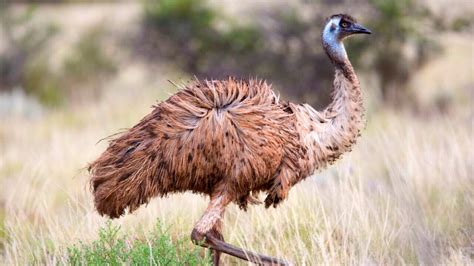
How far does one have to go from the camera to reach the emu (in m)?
5.17

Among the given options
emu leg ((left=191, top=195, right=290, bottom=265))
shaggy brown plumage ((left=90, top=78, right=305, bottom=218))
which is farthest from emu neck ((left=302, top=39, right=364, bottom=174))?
emu leg ((left=191, top=195, right=290, bottom=265))

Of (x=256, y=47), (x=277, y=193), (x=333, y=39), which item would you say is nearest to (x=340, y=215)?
(x=277, y=193)

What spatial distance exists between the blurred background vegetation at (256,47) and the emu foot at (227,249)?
868cm

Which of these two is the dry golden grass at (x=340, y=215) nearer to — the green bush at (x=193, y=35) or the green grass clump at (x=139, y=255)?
the green grass clump at (x=139, y=255)

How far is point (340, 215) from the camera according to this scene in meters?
6.29

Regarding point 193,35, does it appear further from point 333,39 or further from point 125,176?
point 125,176

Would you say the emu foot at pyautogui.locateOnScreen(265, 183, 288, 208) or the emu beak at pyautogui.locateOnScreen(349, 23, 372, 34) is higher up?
the emu beak at pyautogui.locateOnScreen(349, 23, 372, 34)

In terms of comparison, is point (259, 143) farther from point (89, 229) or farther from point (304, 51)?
point (304, 51)

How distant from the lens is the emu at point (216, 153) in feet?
17.0

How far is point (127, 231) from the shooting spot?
247 inches

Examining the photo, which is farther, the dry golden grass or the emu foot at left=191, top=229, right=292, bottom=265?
the dry golden grass

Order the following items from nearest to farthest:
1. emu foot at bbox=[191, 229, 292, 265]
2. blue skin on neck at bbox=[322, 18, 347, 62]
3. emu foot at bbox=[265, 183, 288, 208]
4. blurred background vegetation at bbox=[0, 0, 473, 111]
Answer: emu foot at bbox=[191, 229, 292, 265] → emu foot at bbox=[265, 183, 288, 208] → blue skin on neck at bbox=[322, 18, 347, 62] → blurred background vegetation at bbox=[0, 0, 473, 111]

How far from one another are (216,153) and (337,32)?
4.10 feet

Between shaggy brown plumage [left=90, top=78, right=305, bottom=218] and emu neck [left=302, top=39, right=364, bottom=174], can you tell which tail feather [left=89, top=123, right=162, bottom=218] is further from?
emu neck [left=302, top=39, right=364, bottom=174]
